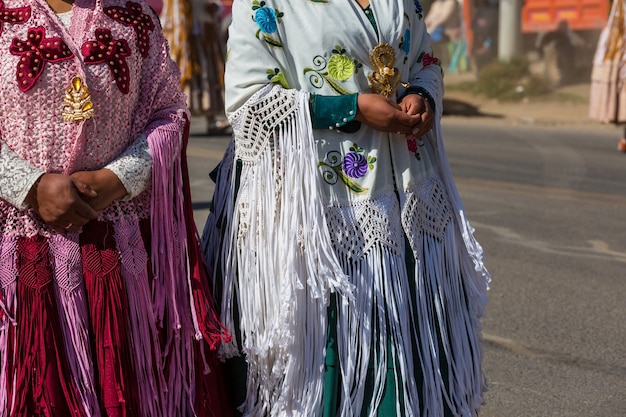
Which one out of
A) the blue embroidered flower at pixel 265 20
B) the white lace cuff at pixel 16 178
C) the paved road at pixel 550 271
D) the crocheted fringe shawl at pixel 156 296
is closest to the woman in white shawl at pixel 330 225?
the blue embroidered flower at pixel 265 20

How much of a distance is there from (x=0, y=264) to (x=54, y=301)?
19cm

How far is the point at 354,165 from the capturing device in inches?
126

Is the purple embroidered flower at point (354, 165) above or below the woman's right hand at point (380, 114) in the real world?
below

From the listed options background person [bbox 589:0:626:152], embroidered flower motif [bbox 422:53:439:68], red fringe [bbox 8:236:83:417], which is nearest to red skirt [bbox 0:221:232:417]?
red fringe [bbox 8:236:83:417]

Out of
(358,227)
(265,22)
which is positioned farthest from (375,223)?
(265,22)

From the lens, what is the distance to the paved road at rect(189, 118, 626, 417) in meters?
4.53

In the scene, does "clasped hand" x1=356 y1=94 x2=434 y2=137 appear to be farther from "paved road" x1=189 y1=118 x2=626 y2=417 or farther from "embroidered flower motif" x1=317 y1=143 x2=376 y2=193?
"paved road" x1=189 y1=118 x2=626 y2=417

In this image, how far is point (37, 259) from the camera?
291cm

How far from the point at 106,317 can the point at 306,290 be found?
631mm

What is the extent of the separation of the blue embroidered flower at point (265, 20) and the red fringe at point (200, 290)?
384 mm

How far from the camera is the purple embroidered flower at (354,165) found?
320cm

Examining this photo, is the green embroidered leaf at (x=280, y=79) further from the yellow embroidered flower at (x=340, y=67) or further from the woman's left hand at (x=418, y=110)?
the woman's left hand at (x=418, y=110)

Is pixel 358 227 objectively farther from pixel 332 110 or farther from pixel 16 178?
pixel 16 178

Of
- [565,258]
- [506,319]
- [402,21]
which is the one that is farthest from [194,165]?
Answer: [402,21]
